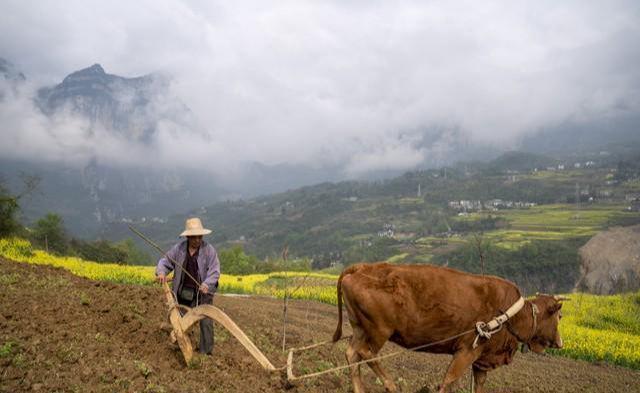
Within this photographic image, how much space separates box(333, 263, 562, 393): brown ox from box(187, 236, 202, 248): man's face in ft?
7.33

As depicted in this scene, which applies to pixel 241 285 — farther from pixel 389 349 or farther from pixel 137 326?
pixel 137 326

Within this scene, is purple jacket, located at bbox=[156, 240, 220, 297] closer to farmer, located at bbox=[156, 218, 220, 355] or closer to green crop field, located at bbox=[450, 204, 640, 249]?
farmer, located at bbox=[156, 218, 220, 355]

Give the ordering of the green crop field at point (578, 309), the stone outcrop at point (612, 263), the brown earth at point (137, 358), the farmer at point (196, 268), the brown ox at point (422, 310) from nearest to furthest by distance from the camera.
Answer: the brown earth at point (137, 358), the brown ox at point (422, 310), the farmer at point (196, 268), the green crop field at point (578, 309), the stone outcrop at point (612, 263)

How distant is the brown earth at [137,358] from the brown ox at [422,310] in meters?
0.79

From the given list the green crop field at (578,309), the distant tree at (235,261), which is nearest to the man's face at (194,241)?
the green crop field at (578,309)

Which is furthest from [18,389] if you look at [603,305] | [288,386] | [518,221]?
[518,221]

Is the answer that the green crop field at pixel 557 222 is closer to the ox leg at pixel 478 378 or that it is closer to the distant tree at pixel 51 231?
the distant tree at pixel 51 231

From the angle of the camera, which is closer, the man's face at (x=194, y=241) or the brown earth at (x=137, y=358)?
the brown earth at (x=137, y=358)

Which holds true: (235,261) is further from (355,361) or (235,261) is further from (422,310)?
(422,310)

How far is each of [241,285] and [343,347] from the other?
45.5ft

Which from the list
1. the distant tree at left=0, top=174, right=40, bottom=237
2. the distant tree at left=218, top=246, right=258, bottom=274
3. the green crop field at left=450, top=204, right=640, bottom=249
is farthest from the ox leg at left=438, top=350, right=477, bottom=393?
the green crop field at left=450, top=204, right=640, bottom=249

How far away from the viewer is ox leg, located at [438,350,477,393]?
566 cm

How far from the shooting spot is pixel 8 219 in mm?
22219

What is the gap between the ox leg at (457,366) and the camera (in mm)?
5660
